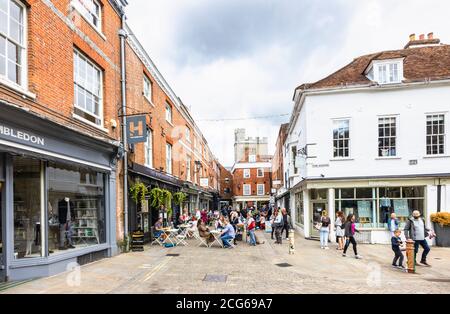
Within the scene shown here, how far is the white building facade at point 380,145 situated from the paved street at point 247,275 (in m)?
4.25

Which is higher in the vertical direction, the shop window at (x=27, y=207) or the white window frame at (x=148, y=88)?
the white window frame at (x=148, y=88)

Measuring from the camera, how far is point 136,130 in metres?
12.4

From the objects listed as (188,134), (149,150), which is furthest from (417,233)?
(188,134)

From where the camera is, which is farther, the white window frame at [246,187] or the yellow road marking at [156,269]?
the white window frame at [246,187]

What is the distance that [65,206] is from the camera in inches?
375

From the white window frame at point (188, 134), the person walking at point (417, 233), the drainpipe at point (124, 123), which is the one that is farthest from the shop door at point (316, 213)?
the white window frame at point (188, 134)

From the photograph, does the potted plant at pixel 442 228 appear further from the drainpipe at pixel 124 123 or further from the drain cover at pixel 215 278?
the drainpipe at pixel 124 123

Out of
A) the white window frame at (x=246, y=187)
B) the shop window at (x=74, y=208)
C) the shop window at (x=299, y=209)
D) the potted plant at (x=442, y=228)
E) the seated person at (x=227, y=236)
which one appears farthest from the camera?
the white window frame at (x=246, y=187)

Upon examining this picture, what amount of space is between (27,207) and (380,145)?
50.4ft

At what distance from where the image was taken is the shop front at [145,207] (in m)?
13.4

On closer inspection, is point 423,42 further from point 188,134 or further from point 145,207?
point 145,207

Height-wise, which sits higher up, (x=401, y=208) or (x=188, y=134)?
(x=188, y=134)
